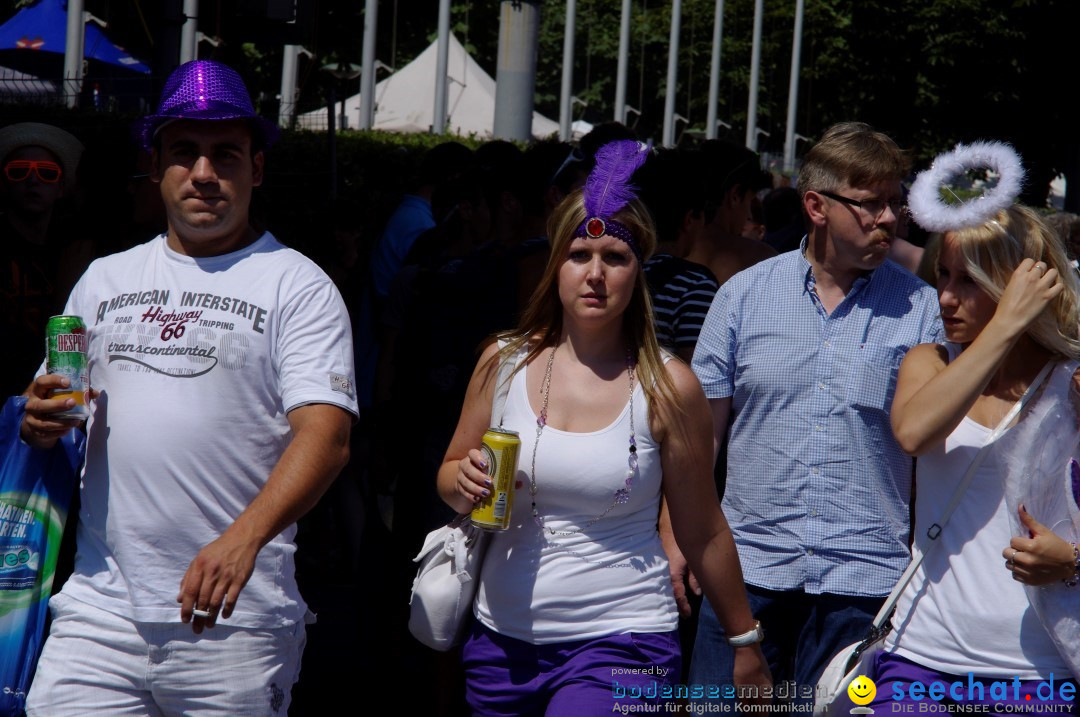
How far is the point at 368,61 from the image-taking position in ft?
74.8

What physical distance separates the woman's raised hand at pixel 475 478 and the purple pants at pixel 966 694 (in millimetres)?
1131

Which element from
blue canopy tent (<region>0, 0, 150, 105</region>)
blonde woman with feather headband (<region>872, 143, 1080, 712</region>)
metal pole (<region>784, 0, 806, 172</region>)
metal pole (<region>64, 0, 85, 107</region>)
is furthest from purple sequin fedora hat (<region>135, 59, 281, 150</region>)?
metal pole (<region>784, 0, 806, 172</region>)

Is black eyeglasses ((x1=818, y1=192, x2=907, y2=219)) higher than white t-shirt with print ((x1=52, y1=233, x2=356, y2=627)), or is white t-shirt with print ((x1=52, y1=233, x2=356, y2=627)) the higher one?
black eyeglasses ((x1=818, y1=192, x2=907, y2=219))

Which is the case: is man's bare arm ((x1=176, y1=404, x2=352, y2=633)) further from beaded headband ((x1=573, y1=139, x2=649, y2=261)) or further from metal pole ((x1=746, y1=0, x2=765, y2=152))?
metal pole ((x1=746, y1=0, x2=765, y2=152))

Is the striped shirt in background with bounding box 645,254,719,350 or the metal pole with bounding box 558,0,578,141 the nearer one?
the striped shirt in background with bounding box 645,254,719,350

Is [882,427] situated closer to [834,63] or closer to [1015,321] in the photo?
[1015,321]

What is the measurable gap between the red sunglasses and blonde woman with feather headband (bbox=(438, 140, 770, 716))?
265 centimetres

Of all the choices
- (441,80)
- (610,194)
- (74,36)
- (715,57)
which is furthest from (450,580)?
(715,57)

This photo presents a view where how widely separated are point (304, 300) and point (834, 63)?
146 ft

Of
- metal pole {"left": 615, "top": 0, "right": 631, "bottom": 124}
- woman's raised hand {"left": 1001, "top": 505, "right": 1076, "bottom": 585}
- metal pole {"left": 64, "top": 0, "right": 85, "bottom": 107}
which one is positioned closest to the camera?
woman's raised hand {"left": 1001, "top": 505, "right": 1076, "bottom": 585}

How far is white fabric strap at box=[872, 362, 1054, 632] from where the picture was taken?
10.8 feet

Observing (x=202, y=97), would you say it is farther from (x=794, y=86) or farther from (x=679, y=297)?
(x=794, y=86)

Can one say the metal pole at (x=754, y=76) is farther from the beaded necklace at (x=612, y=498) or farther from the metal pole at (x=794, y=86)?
the beaded necklace at (x=612, y=498)

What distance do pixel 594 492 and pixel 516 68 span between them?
1614 cm
